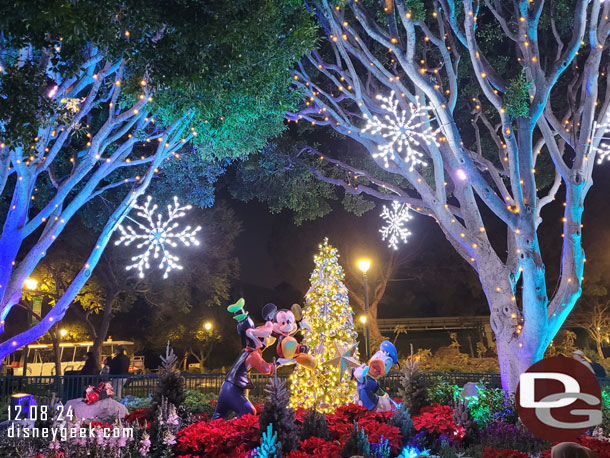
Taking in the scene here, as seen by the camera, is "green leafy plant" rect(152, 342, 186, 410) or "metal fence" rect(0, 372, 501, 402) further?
"metal fence" rect(0, 372, 501, 402)

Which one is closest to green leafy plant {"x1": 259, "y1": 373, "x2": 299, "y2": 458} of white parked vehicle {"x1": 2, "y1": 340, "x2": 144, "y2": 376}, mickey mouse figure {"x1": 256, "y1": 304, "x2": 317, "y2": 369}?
mickey mouse figure {"x1": 256, "y1": 304, "x2": 317, "y2": 369}

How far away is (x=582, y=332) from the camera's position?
35656mm

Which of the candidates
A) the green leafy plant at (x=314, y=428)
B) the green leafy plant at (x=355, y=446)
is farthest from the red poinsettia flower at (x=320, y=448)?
the green leafy plant at (x=314, y=428)

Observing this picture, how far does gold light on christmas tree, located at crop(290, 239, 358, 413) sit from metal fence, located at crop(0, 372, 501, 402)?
6.52ft

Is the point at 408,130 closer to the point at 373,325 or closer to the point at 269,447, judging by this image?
the point at 269,447

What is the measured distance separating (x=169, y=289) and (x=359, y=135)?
1353 centimetres

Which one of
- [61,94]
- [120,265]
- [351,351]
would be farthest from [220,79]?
[120,265]

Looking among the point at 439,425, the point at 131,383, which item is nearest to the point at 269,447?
the point at 439,425

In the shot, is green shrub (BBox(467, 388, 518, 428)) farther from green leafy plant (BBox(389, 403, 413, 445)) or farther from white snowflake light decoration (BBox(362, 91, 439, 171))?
white snowflake light decoration (BBox(362, 91, 439, 171))

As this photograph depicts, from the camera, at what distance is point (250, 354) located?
9.27 metres

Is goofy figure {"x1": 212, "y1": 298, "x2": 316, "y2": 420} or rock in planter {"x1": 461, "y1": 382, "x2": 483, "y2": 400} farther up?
goofy figure {"x1": 212, "y1": 298, "x2": 316, "y2": 420}

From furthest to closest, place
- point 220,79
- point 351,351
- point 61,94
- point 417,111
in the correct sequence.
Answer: point 417,111, point 351,351, point 61,94, point 220,79

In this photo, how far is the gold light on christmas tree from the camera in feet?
41.0

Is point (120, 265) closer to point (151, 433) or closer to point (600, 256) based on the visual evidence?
point (151, 433)
